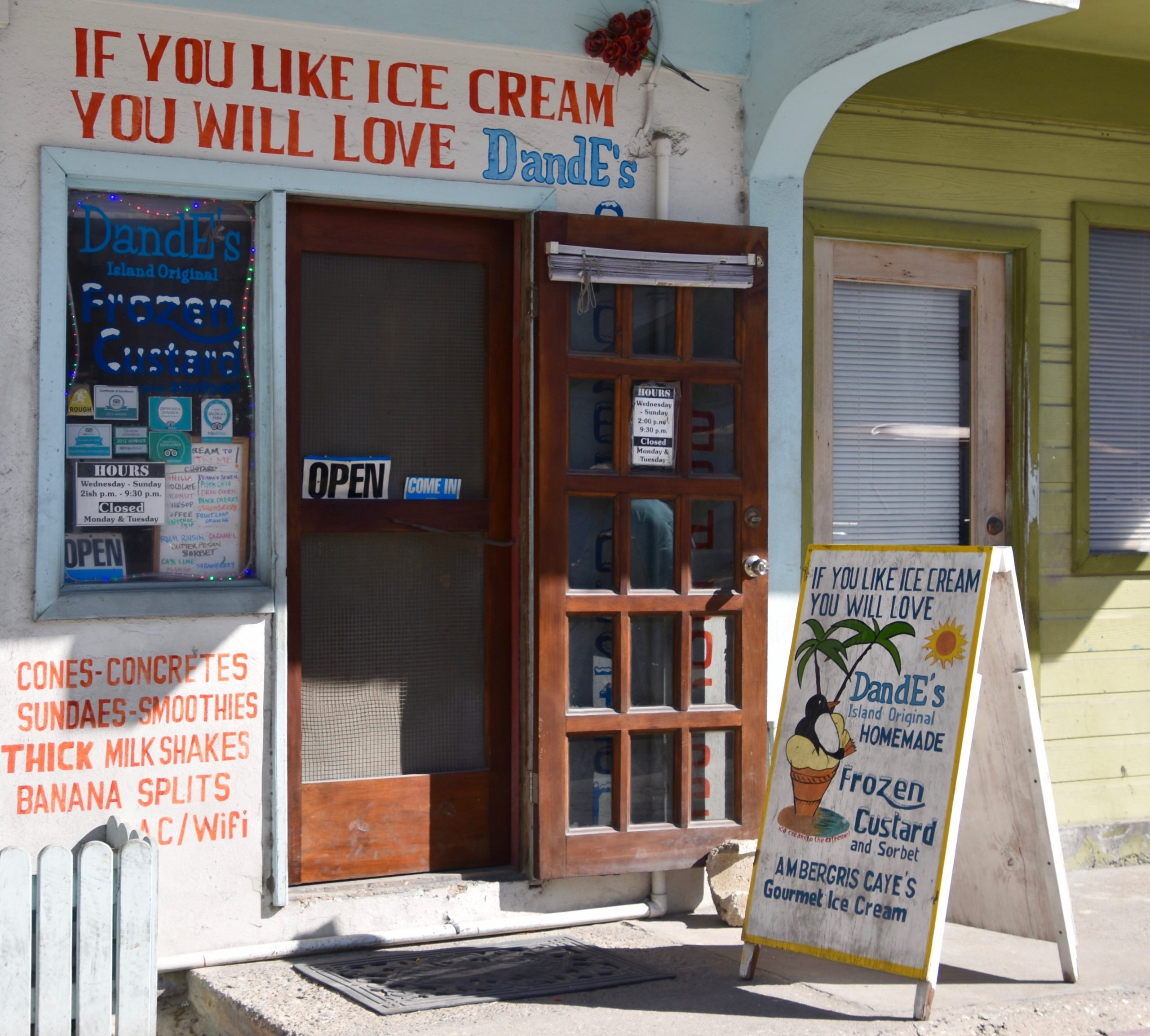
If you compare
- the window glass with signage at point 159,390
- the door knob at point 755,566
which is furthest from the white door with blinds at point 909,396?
the window glass with signage at point 159,390

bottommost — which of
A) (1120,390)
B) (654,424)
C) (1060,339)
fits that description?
(654,424)

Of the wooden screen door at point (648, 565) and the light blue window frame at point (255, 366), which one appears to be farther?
the wooden screen door at point (648, 565)

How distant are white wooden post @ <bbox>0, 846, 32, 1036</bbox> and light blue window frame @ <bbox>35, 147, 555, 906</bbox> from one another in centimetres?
77

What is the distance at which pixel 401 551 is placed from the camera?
453cm

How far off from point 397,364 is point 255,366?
1.65 feet

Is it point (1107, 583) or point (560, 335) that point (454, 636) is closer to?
point (560, 335)

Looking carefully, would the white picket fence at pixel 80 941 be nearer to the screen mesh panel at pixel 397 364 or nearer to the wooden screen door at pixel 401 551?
the wooden screen door at pixel 401 551

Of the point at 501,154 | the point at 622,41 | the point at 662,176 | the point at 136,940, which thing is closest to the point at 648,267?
the point at 662,176

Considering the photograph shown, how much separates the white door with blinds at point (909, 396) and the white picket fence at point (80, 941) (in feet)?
9.62

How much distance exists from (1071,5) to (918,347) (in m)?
1.69

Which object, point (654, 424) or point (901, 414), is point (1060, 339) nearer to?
point (901, 414)

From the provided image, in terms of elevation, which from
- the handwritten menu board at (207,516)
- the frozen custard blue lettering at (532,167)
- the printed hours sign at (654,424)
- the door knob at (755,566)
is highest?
the frozen custard blue lettering at (532,167)

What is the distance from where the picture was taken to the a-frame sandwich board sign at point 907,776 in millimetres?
3584

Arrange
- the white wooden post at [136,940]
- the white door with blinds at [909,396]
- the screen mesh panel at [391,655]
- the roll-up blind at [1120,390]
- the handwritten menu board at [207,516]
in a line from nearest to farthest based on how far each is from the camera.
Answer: the white wooden post at [136,940] → the handwritten menu board at [207,516] → the screen mesh panel at [391,655] → the white door with blinds at [909,396] → the roll-up blind at [1120,390]
